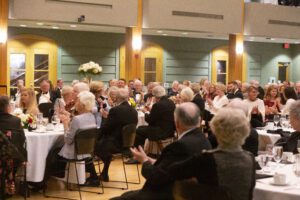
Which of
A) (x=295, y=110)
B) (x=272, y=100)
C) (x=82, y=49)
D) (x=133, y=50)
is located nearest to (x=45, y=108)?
(x=272, y=100)

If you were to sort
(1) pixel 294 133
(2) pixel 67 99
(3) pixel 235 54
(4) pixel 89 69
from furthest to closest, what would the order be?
1. (3) pixel 235 54
2. (4) pixel 89 69
3. (2) pixel 67 99
4. (1) pixel 294 133

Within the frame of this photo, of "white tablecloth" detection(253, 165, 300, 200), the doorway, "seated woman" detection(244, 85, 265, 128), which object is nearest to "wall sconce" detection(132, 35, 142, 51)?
the doorway

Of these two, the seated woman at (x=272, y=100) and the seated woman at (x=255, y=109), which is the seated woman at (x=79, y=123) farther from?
the seated woman at (x=272, y=100)

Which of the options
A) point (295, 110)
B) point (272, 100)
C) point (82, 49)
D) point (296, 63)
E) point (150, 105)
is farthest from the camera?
point (296, 63)

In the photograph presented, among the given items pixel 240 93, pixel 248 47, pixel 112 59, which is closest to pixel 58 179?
pixel 240 93

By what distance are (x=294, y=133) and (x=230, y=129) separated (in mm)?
1979

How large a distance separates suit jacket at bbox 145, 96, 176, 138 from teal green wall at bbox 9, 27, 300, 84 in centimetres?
842

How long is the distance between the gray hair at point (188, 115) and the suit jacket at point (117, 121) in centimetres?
315

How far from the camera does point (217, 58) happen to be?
771 inches

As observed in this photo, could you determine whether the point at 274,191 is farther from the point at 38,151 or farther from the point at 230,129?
the point at 38,151

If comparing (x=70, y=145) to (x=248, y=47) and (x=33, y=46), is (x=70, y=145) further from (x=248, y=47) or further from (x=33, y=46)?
(x=248, y=47)

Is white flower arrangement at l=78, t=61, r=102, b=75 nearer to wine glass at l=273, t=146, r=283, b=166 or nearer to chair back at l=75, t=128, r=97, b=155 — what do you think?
chair back at l=75, t=128, r=97, b=155

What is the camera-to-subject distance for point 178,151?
3.51 m

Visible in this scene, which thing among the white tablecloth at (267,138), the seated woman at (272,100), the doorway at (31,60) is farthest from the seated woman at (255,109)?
the doorway at (31,60)
